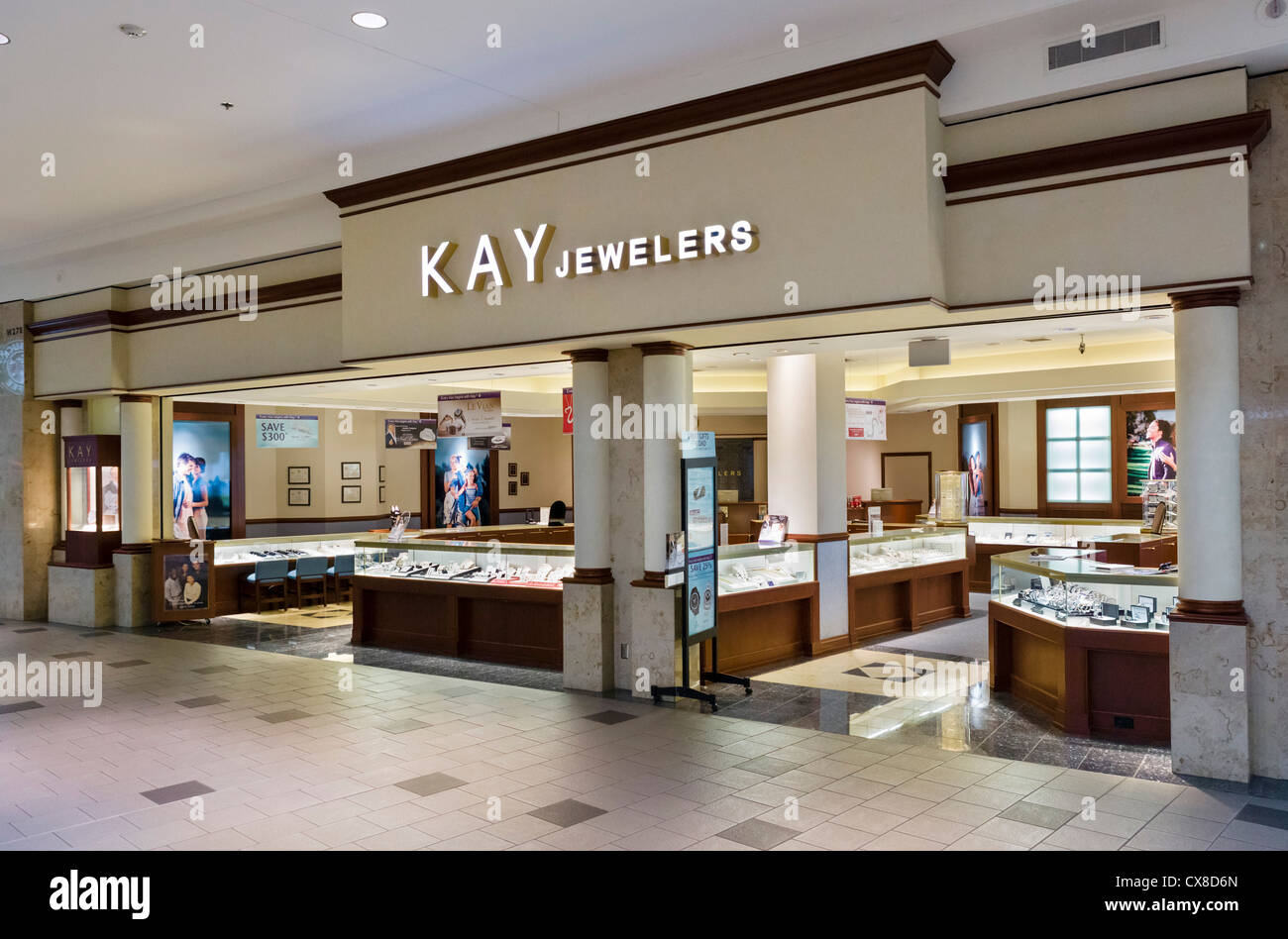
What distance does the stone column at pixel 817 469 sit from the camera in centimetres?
964

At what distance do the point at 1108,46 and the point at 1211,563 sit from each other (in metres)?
3.12

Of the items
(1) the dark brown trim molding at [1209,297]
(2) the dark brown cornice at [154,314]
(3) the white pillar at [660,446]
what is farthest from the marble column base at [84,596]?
(1) the dark brown trim molding at [1209,297]

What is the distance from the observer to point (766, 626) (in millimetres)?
8961

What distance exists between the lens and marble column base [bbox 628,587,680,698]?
741cm

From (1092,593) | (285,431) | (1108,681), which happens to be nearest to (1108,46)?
(1092,593)

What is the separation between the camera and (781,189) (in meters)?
6.07

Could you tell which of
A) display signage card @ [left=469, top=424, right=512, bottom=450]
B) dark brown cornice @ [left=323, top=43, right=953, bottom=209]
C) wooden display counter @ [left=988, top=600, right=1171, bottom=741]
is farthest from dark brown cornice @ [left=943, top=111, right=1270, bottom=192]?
display signage card @ [left=469, top=424, right=512, bottom=450]

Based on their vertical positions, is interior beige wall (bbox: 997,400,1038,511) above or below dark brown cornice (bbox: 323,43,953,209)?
below

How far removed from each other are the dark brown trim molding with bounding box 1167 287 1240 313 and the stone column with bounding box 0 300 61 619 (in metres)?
12.9

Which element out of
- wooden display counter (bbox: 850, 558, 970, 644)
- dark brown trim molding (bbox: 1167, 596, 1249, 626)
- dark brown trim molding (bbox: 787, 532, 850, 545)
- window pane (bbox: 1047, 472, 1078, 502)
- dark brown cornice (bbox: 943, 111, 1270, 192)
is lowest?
wooden display counter (bbox: 850, 558, 970, 644)

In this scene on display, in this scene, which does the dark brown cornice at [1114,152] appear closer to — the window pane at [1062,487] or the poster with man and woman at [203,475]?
the window pane at [1062,487]

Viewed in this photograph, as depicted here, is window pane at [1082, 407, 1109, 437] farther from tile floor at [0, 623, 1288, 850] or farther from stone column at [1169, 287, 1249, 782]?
tile floor at [0, 623, 1288, 850]

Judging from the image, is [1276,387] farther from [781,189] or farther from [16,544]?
[16,544]
